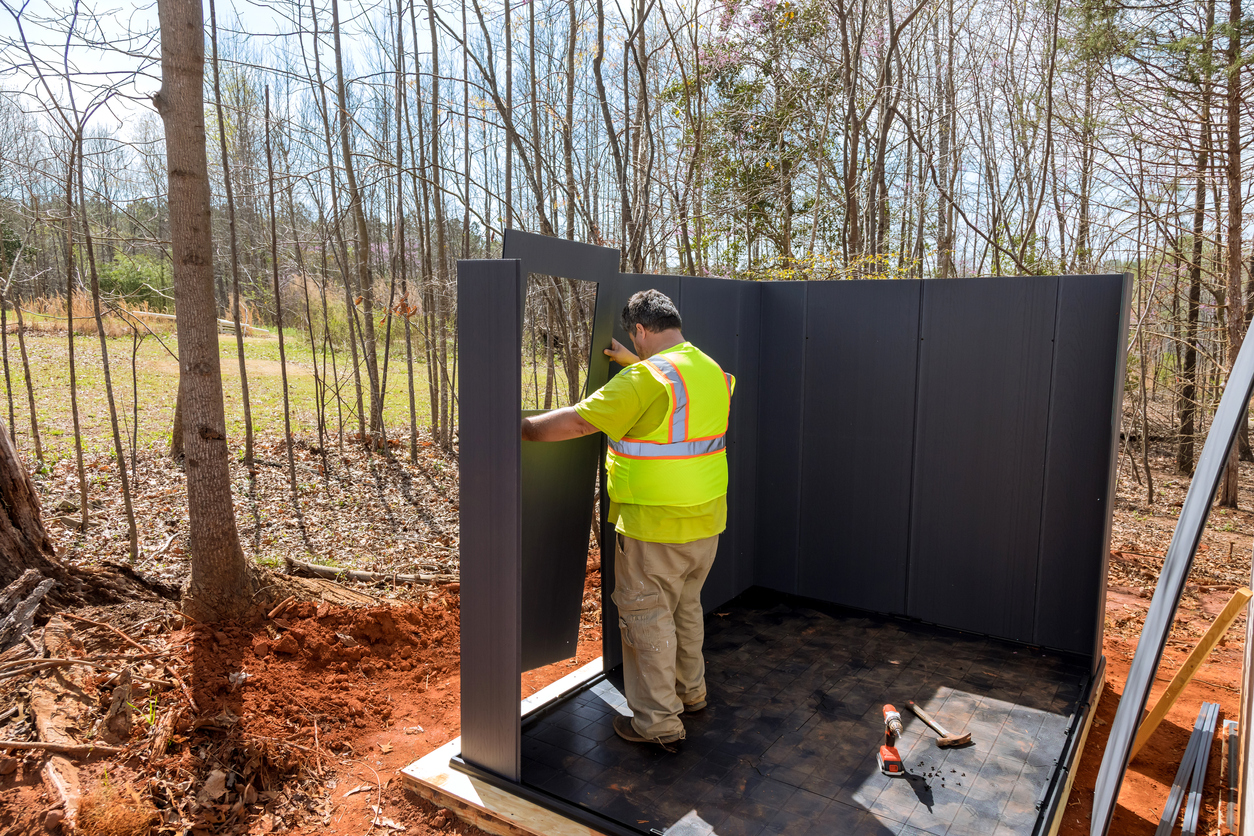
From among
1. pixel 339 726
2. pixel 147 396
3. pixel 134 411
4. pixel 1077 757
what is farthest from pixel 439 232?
pixel 1077 757

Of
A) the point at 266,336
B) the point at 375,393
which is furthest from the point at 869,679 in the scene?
the point at 266,336

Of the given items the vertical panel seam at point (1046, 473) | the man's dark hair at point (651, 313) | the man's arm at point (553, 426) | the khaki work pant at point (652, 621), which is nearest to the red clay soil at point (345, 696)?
the khaki work pant at point (652, 621)

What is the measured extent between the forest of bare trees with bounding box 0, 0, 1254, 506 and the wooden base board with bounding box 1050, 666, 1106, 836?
3.71 m

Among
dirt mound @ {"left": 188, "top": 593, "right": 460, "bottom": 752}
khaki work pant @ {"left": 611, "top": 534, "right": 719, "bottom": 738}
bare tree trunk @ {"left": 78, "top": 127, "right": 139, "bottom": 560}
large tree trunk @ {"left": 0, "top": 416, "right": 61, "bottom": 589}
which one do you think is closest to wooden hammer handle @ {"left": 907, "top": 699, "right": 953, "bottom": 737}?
khaki work pant @ {"left": 611, "top": 534, "right": 719, "bottom": 738}

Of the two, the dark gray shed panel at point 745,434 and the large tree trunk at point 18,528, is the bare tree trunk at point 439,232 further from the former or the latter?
the large tree trunk at point 18,528

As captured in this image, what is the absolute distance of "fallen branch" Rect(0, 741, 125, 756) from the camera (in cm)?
265

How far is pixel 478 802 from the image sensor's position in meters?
2.66

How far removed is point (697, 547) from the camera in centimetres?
301

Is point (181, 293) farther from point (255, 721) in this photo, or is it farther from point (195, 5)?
point (255, 721)

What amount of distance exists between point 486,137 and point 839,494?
624cm

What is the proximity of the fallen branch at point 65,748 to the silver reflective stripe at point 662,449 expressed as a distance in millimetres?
2250

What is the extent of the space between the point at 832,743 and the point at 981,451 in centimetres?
193

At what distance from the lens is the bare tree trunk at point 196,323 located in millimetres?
3604

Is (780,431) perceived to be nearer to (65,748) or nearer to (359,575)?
(359,575)
